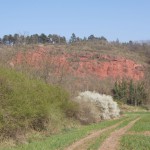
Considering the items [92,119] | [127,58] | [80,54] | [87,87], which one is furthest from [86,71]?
[92,119]

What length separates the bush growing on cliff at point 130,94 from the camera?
398ft

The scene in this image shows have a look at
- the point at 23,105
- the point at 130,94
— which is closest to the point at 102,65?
the point at 130,94

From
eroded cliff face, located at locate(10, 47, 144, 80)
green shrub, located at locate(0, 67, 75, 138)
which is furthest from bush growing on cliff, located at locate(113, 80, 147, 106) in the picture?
green shrub, located at locate(0, 67, 75, 138)

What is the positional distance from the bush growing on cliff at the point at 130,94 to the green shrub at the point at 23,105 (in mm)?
82357

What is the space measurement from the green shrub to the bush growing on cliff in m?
82.4

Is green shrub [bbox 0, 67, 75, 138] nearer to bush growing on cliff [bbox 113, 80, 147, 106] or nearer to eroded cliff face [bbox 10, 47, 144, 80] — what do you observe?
bush growing on cliff [bbox 113, 80, 147, 106]

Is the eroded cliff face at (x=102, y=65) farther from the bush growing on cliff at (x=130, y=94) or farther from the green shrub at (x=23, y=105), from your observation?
the green shrub at (x=23, y=105)

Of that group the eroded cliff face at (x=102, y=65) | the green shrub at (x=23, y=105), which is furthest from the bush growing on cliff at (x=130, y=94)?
the green shrub at (x=23, y=105)

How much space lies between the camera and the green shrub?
84.9ft

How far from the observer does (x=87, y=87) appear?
130 m

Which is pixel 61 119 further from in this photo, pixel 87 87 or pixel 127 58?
pixel 127 58

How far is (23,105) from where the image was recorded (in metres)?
28.4

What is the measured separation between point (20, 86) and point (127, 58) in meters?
152

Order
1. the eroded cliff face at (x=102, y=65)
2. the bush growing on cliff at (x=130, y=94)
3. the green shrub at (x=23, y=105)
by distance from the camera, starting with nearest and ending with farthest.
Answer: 1. the green shrub at (x=23, y=105)
2. the bush growing on cliff at (x=130, y=94)
3. the eroded cliff face at (x=102, y=65)
